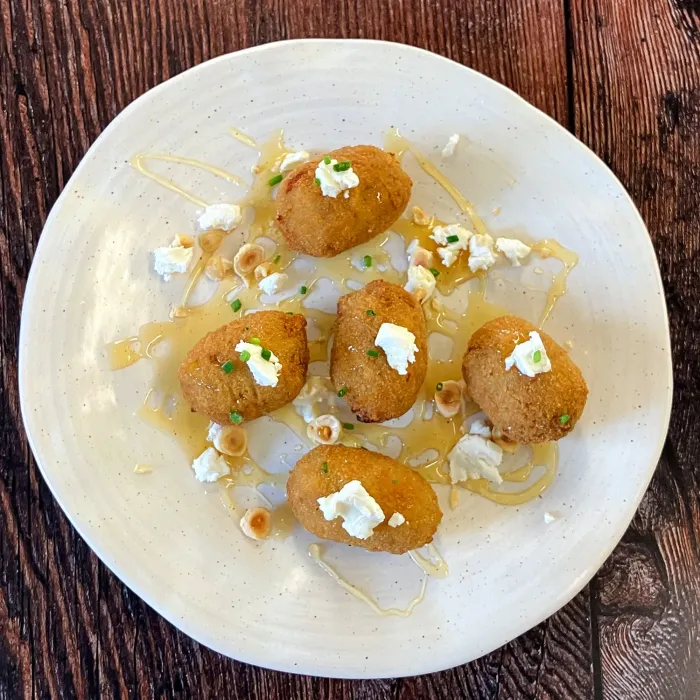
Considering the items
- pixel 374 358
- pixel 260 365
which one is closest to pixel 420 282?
pixel 374 358

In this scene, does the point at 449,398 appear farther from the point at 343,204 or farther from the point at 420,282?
the point at 343,204

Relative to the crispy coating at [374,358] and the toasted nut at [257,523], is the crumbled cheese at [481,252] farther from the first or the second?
the toasted nut at [257,523]

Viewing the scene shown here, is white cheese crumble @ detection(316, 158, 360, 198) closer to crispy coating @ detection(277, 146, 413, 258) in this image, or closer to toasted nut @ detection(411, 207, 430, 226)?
crispy coating @ detection(277, 146, 413, 258)

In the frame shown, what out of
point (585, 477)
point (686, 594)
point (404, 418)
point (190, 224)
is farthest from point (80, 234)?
point (686, 594)

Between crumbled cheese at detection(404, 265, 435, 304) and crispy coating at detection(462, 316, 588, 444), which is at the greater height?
crumbled cheese at detection(404, 265, 435, 304)

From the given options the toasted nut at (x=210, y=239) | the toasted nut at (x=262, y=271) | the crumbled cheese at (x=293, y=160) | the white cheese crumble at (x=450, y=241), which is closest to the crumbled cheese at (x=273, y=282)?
the toasted nut at (x=262, y=271)

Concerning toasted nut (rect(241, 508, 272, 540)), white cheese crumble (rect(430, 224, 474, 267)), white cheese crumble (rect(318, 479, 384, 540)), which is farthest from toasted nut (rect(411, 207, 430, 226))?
toasted nut (rect(241, 508, 272, 540))
